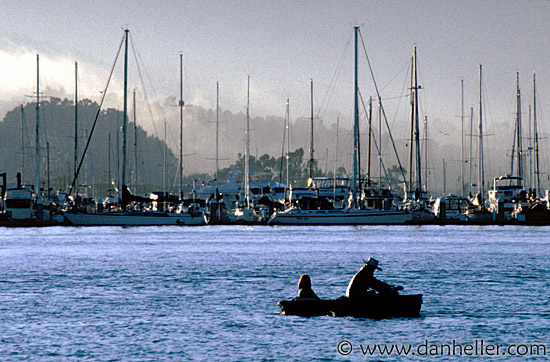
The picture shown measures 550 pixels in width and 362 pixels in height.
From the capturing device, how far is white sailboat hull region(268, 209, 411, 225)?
325 feet

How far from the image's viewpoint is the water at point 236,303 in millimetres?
23250

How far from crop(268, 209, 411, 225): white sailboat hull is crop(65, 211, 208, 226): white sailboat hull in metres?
12.3

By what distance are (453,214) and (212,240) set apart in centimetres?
4933

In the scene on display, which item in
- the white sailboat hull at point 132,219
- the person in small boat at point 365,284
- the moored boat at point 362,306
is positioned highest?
the white sailboat hull at point 132,219

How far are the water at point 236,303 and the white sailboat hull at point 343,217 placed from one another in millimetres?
34277

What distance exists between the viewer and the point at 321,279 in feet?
136

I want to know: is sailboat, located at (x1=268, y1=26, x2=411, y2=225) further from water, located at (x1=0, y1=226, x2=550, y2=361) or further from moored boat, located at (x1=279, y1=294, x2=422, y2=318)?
moored boat, located at (x1=279, y1=294, x2=422, y2=318)

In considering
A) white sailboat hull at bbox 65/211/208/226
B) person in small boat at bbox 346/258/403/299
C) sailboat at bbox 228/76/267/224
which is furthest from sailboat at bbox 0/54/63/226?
person in small boat at bbox 346/258/403/299

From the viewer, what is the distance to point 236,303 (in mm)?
31781

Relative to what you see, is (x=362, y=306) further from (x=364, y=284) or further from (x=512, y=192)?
(x=512, y=192)

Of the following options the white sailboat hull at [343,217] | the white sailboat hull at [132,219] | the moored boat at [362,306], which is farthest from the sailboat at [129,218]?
the moored boat at [362,306]

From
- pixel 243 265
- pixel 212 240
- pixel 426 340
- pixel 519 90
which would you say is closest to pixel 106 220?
pixel 212 240

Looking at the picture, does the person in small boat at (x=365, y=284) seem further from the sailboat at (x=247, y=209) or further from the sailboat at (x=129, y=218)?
the sailboat at (x=247, y=209)

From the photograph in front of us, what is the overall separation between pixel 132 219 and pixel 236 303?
227ft
